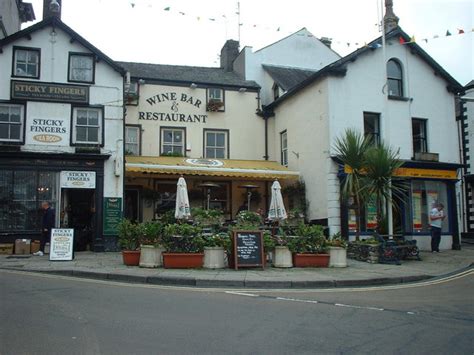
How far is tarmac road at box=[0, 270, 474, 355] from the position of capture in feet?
18.3

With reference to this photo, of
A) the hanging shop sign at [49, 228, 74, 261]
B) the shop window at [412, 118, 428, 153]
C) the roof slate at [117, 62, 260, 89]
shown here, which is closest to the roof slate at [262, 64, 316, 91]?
the roof slate at [117, 62, 260, 89]

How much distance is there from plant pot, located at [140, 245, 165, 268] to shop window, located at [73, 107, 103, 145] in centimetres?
672

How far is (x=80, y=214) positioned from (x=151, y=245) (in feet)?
24.6

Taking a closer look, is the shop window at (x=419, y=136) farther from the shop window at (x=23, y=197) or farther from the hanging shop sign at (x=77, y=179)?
the shop window at (x=23, y=197)

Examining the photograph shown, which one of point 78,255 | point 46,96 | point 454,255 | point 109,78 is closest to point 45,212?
point 78,255

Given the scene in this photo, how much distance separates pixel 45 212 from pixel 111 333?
35.2ft

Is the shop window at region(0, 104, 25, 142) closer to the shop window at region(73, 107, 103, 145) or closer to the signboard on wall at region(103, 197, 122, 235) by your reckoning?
the shop window at region(73, 107, 103, 145)

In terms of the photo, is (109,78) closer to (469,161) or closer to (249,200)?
(249,200)

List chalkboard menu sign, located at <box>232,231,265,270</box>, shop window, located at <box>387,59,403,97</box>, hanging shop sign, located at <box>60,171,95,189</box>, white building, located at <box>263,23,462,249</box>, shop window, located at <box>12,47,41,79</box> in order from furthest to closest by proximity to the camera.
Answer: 1. shop window, located at <box>387,59,403,97</box>
2. white building, located at <box>263,23,462,249</box>
3. shop window, located at <box>12,47,41,79</box>
4. hanging shop sign, located at <box>60,171,95,189</box>
5. chalkboard menu sign, located at <box>232,231,265,270</box>

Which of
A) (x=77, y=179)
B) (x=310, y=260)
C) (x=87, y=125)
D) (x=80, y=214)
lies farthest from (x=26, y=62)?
(x=310, y=260)

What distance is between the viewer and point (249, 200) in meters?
21.6

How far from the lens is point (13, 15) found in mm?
24109

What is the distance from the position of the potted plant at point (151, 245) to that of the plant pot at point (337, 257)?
4.70 metres

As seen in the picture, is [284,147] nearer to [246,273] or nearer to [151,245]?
[151,245]
